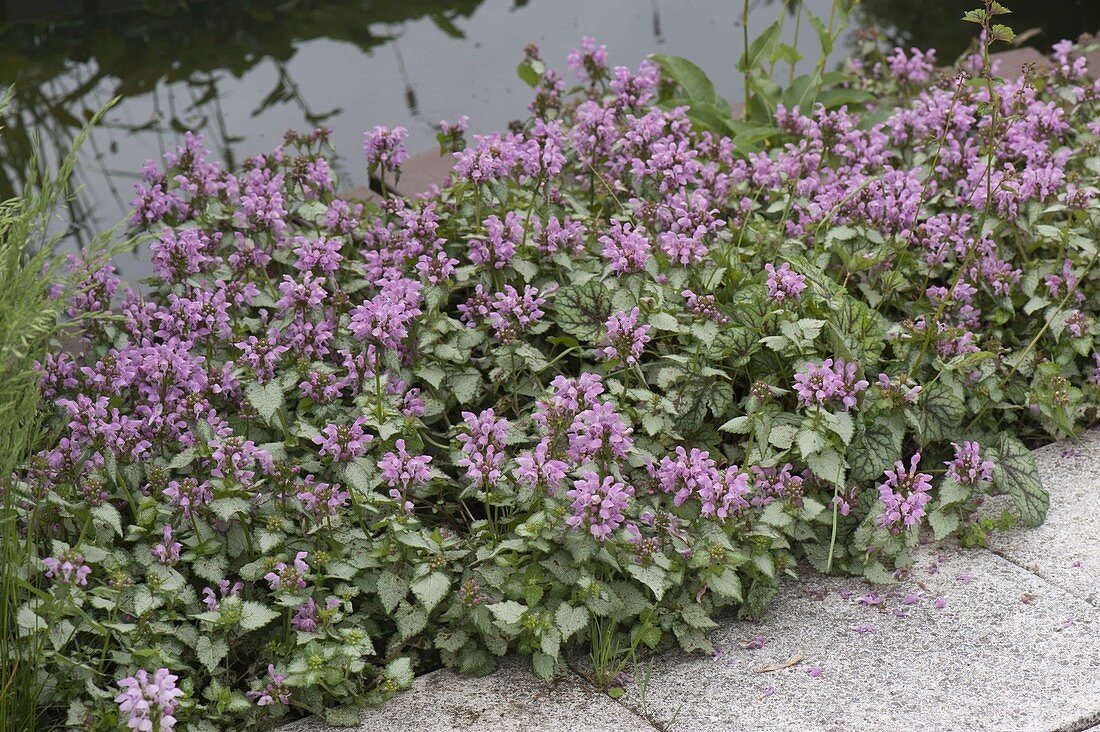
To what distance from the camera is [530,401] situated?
11.6 feet

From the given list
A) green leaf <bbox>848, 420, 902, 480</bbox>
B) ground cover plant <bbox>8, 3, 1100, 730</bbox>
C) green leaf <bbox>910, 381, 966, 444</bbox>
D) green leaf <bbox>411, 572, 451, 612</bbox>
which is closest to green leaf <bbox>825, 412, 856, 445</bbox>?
ground cover plant <bbox>8, 3, 1100, 730</bbox>

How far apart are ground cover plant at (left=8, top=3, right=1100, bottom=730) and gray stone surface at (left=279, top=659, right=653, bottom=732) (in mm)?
64

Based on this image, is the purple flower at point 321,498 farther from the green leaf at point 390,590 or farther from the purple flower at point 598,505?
the purple flower at point 598,505

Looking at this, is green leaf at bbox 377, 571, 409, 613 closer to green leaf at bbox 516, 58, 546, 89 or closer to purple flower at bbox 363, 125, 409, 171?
purple flower at bbox 363, 125, 409, 171

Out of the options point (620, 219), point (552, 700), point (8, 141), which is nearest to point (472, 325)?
point (620, 219)

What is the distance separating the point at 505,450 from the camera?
3361 mm

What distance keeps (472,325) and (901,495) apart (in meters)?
1.27

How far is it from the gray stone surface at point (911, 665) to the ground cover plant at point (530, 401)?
102mm

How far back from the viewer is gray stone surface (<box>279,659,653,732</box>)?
2760mm

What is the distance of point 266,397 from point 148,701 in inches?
34.6

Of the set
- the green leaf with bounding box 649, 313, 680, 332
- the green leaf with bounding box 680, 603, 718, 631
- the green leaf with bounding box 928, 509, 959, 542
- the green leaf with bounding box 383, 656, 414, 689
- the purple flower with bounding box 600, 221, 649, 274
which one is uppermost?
the purple flower with bounding box 600, 221, 649, 274

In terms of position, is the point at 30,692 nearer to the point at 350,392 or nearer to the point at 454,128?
the point at 350,392

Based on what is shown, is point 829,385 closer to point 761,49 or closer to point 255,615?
point 255,615

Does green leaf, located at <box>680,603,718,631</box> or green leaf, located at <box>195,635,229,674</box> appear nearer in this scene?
green leaf, located at <box>195,635,229,674</box>
